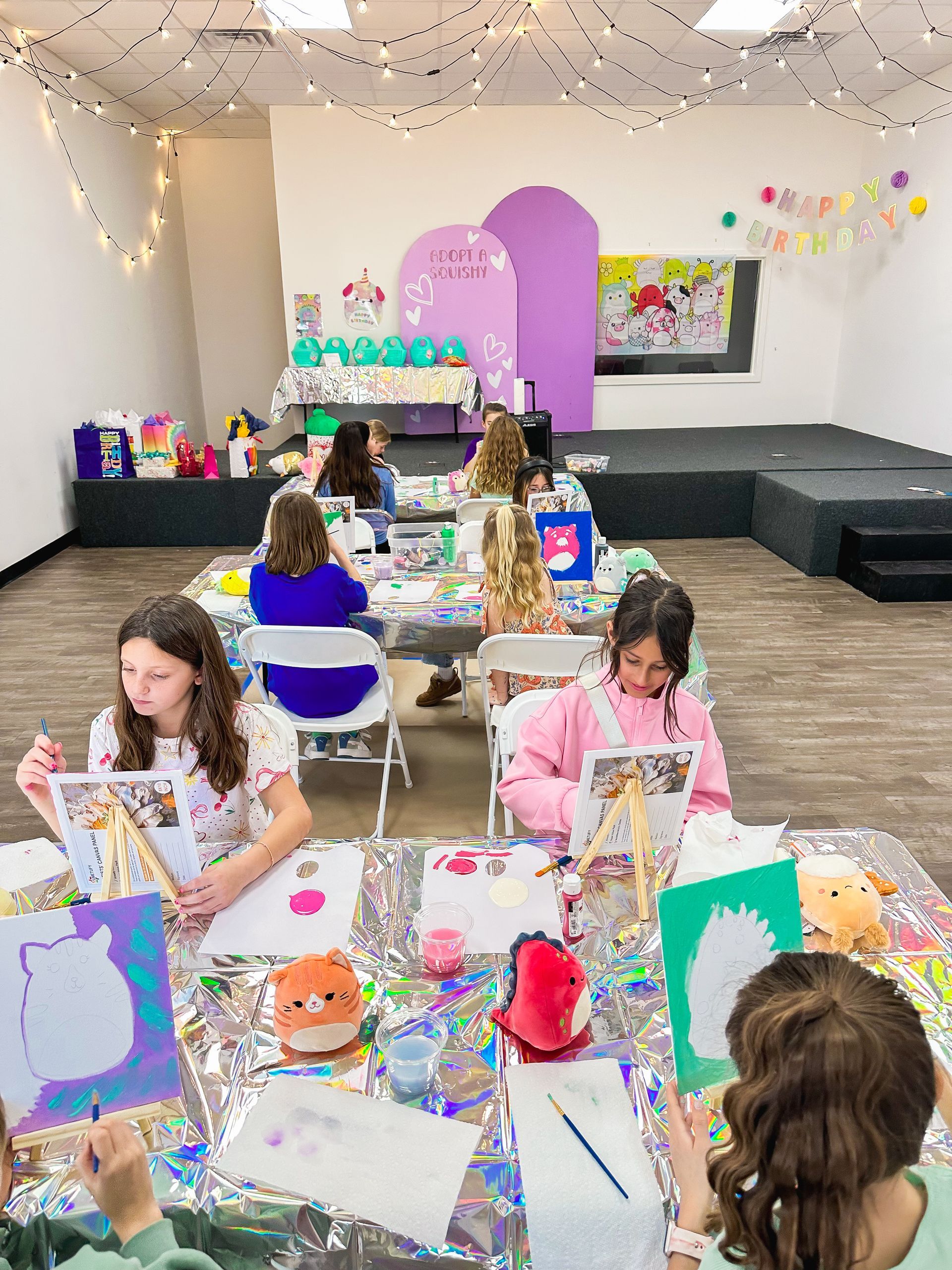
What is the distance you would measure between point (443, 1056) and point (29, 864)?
2.97ft

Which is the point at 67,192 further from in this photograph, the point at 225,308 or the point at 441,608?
the point at 441,608

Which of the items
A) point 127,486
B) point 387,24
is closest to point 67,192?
point 127,486

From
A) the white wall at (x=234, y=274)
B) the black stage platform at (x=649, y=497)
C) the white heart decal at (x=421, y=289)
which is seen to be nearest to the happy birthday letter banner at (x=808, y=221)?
the black stage platform at (x=649, y=497)

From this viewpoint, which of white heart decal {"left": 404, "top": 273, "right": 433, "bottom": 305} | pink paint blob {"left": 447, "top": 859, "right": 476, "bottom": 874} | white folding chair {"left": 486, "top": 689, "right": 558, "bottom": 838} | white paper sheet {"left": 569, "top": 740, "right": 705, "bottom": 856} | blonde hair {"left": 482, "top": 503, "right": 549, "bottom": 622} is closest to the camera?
white paper sheet {"left": 569, "top": 740, "right": 705, "bottom": 856}

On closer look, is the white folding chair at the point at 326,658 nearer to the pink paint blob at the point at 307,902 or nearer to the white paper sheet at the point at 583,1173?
the pink paint blob at the point at 307,902

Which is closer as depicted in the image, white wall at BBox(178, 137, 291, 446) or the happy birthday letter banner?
the happy birthday letter banner

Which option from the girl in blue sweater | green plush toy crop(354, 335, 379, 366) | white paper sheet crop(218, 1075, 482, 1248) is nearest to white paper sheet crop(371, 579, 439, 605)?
the girl in blue sweater

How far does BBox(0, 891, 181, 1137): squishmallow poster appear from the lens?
111cm

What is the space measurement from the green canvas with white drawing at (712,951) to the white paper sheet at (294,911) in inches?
21.7

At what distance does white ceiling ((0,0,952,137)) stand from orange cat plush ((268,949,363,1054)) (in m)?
5.87

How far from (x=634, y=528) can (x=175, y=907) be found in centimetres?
556

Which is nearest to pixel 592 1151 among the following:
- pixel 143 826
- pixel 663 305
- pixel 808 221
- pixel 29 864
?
pixel 143 826

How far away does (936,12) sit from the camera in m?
5.55

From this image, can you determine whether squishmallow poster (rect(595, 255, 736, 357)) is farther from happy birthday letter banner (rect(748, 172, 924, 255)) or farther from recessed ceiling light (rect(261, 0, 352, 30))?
recessed ceiling light (rect(261, 0, 352, 30))
